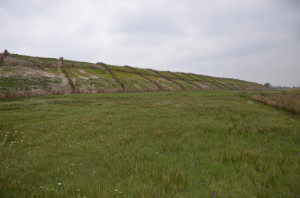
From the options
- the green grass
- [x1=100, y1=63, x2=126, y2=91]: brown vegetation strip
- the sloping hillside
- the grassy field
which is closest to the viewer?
the grassy field

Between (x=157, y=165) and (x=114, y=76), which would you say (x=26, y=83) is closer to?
(x=114, y=76)

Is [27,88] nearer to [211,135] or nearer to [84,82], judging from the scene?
[84,82]

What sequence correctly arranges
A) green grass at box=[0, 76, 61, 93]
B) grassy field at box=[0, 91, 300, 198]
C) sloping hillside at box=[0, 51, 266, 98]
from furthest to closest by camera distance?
1. sloping hillside at box=[0, 51, 266, 98]
2. green grass at box=[0, 76, 61, 93]
3. grassy field at box=[0, 91, 300, 198]

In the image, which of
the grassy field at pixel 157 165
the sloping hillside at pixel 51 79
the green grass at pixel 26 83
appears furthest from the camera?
the sloping hillside at pixel 51 79

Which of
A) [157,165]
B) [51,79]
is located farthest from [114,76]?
[157,165]

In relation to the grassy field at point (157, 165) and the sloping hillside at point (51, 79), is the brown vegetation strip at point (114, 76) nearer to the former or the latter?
the sloping hillside at point (51, 79)

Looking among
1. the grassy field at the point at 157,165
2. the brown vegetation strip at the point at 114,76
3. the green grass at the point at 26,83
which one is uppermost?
the brown vegetation strip at the point at 114,76

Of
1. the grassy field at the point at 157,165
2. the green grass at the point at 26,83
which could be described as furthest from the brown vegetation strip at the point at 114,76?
the grassy field at the point at 157,165

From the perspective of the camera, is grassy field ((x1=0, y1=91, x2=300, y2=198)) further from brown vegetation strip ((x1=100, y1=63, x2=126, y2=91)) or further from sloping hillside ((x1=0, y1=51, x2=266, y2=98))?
brown vegetation strip ((x1=100, y1=63, x2=126, y2=91))

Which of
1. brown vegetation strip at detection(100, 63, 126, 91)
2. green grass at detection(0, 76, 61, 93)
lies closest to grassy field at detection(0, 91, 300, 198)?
green grass at detection(0, 76, 61, 93)

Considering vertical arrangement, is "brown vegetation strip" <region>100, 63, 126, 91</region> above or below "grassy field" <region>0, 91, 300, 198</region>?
above

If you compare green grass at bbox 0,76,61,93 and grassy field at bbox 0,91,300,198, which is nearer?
grassy field at bbox 0,91,300,198

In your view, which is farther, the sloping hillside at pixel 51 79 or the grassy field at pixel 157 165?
the sloping hillside at pixel 51 79

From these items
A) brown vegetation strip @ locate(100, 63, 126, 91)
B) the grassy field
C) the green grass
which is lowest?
the grassy field
